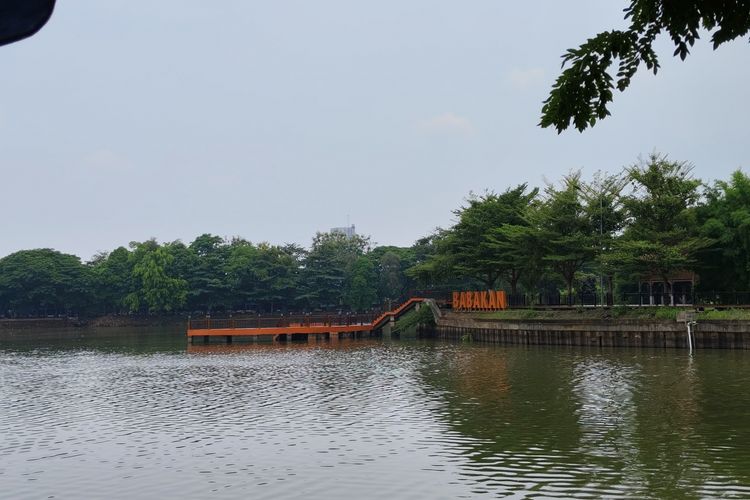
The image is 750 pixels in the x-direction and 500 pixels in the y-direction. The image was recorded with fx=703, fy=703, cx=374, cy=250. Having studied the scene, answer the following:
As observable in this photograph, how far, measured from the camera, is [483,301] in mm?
59938

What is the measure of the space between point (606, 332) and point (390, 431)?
29.1 metres

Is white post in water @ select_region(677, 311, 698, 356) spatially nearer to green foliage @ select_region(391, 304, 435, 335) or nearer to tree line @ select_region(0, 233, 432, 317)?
green foliage @ select_region(391, 304, 435, 335)

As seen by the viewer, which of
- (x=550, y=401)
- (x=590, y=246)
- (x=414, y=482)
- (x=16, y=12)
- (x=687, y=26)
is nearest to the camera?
(x=16, y=12)

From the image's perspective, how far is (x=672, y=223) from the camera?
47.8 m

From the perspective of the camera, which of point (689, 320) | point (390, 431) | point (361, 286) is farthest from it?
point (361, 286)

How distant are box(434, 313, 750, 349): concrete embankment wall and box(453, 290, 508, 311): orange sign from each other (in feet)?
10.5

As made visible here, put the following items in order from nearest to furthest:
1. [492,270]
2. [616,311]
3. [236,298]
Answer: [616,311] → [492,270] → [236,298]

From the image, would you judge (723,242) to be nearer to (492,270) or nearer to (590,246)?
(590,246)

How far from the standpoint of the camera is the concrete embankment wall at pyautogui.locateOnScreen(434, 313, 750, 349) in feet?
132

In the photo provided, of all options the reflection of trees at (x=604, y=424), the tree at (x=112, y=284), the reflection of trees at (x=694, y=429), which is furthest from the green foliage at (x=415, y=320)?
the tree at (x=112, y=284)

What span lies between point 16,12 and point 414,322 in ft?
202

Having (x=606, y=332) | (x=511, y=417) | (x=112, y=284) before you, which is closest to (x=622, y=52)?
(x=511, y=417)

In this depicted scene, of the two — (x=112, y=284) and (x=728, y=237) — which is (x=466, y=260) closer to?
(x=728, y=237)

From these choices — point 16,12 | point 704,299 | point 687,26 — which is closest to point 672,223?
point 704,299
